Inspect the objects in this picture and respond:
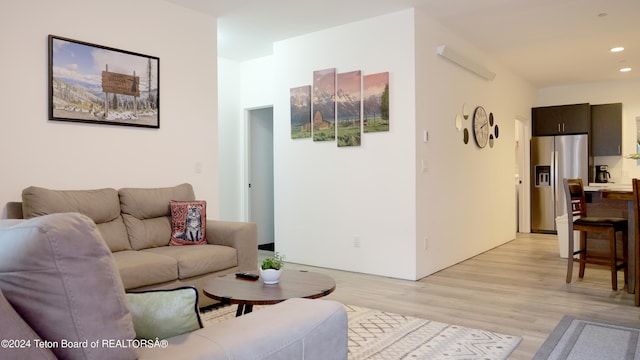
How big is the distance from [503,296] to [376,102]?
86.4 inches

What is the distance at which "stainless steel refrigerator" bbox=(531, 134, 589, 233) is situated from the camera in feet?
24.9

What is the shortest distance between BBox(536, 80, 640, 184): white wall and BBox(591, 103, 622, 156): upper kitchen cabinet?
175 millimetres

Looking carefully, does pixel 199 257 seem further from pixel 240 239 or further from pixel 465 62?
pixel 465 62

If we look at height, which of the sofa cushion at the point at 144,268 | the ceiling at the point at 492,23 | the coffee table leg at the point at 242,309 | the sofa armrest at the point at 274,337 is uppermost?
the ceiling at the point at 492,23

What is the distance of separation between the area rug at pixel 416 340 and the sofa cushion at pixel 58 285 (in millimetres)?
1818

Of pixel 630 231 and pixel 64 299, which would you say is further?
pixel 630 231

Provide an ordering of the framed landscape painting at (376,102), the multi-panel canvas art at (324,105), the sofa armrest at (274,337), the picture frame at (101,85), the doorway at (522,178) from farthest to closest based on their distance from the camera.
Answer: the doorway at (522,178)
the multi-panel canvas art at (324,105)
the framed landscape painting at (376,102)
the picture frame at (101,85)
the sofa armrest at (274,337)

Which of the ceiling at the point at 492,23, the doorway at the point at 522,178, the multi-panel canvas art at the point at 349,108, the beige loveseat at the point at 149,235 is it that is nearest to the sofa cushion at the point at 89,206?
the beige loveseat at the point at 149,235

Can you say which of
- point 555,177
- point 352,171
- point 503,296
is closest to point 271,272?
point 503,296

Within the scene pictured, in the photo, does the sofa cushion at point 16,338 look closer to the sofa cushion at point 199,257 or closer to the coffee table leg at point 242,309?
the coffee table leg at point 242,309

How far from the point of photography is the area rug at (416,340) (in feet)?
8.50

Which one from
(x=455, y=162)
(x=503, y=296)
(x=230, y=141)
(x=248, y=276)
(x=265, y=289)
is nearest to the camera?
(x=265, y=289)

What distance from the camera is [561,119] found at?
792 centimetres

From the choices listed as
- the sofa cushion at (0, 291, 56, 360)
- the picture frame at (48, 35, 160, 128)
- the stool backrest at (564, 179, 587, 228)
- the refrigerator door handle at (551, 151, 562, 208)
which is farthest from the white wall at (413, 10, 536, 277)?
the sofa cushion at (0, 291, 56, 360)
